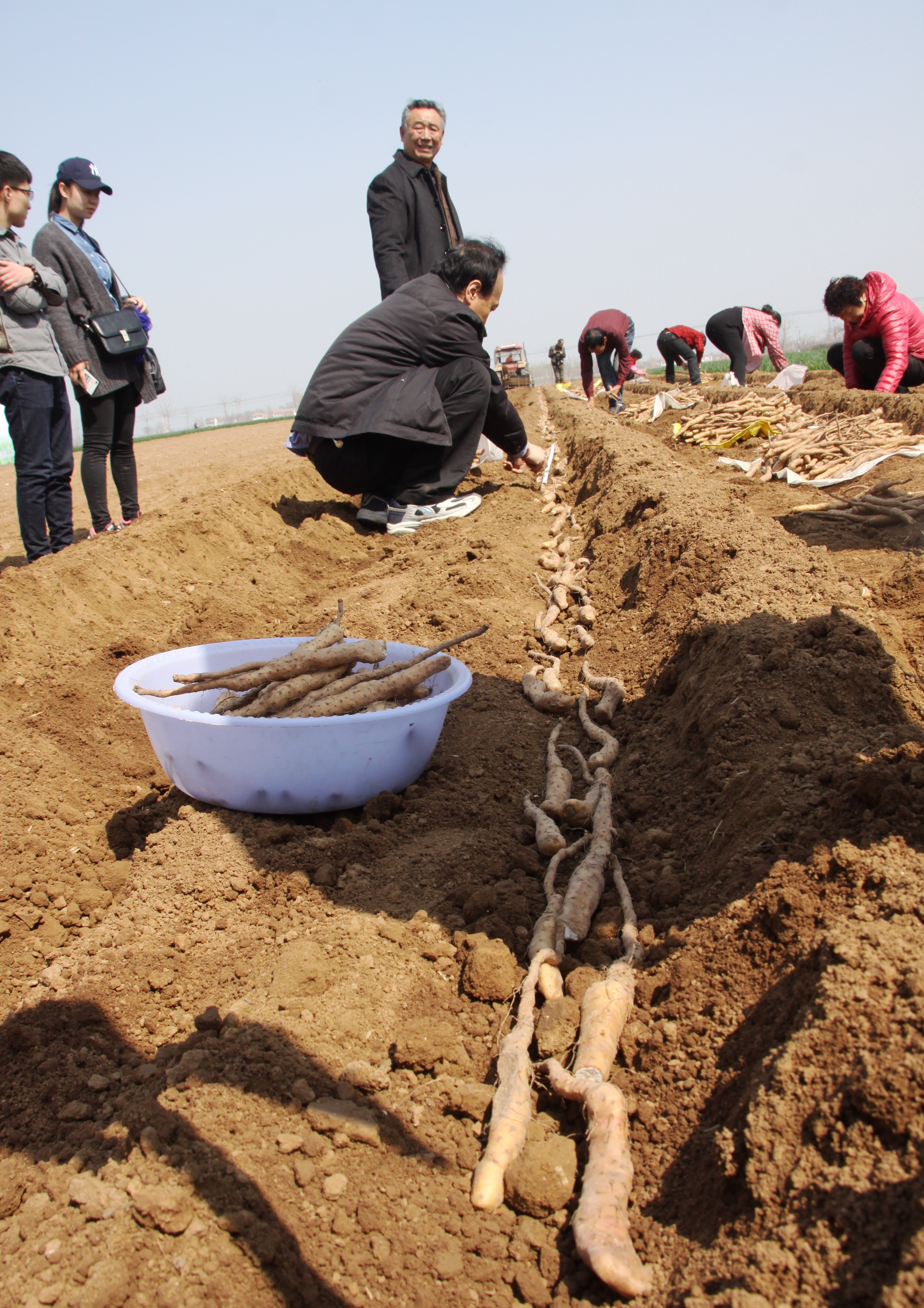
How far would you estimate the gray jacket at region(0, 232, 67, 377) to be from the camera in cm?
458

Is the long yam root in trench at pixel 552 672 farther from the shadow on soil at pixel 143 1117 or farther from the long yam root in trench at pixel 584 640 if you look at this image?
the shadow on soil at pixel 143 1117

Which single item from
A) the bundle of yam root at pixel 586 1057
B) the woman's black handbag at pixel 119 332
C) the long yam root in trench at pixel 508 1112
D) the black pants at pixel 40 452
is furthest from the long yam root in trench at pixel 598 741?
the woman's black handbag at pixel 119 332

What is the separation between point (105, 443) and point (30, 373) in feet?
2.63

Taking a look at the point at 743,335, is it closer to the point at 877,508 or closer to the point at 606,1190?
the point at 877,508

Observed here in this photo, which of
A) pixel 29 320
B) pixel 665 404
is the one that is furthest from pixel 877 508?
pixel 665 404

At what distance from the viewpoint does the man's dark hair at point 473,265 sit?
18.7ft

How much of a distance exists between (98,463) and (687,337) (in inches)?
518

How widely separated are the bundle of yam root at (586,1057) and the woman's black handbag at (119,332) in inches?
169

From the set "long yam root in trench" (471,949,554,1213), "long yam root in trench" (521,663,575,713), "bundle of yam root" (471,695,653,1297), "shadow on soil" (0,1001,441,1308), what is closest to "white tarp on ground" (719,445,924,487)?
"long yam root in trench" (521,663,575,713)

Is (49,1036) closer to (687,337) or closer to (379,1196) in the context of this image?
(379,1196)

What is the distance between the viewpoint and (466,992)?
1.96 m

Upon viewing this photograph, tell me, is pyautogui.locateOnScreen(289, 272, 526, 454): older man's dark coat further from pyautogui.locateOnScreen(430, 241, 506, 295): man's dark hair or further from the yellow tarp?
the yellow tarp

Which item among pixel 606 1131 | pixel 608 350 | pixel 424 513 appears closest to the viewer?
pixel 606 1131

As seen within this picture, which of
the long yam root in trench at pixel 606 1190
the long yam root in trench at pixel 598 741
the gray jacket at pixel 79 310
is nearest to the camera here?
the long yam root in trench at pixel 606 1190
